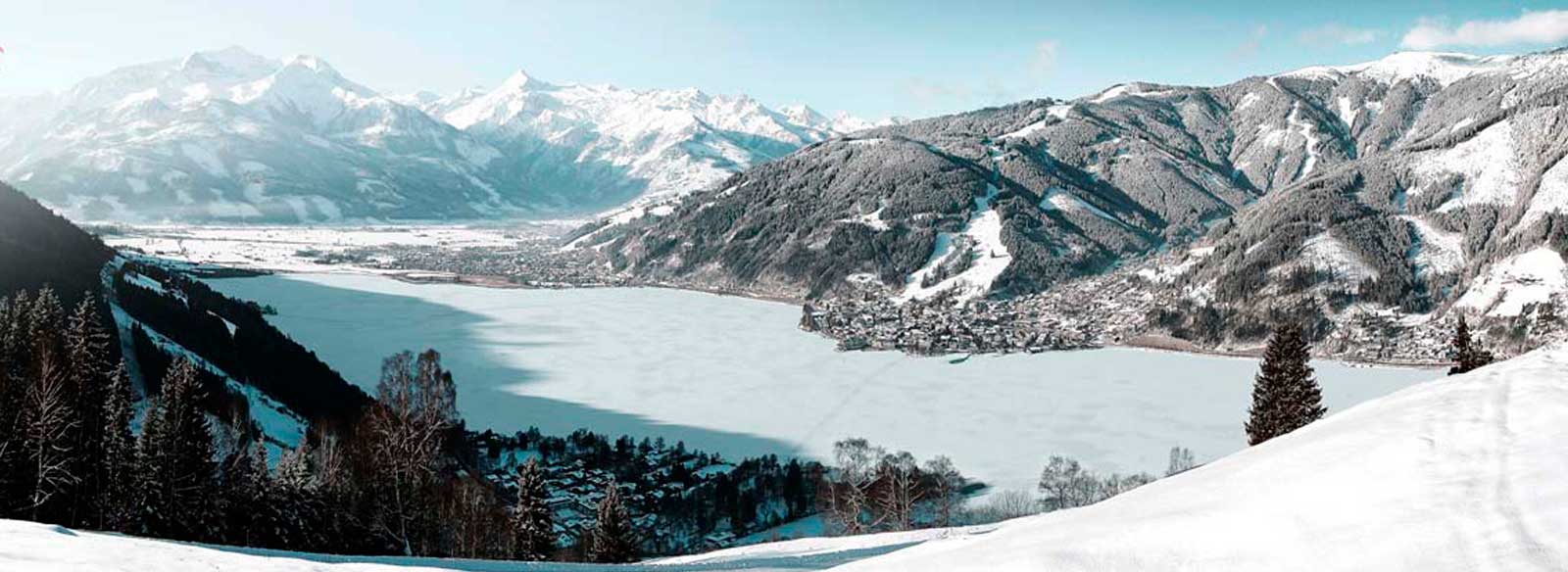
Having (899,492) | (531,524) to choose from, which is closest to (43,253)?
(531,524)

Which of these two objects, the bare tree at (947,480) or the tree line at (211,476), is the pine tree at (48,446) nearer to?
the tree line at (211,476)

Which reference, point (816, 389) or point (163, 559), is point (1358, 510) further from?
point (816, 389)

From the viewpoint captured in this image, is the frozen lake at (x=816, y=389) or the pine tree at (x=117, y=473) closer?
the pine tree at (x=117, y=473)

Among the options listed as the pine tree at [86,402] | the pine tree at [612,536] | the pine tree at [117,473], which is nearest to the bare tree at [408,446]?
the pine tree at [612,536]

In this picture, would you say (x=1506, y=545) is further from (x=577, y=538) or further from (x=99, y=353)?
(x=577, y=538)

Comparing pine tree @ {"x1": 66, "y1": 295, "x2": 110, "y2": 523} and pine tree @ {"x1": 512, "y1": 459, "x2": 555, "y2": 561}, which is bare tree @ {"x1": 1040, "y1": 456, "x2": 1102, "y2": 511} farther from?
pine tree @ {"x1": 66, "y1": 295, "x2": 110, "y2": 523}

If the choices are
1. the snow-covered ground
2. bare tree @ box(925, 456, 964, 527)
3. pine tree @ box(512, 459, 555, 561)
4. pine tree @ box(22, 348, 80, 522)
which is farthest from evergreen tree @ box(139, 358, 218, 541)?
bare tree @ box(925, 456, 964, 527)

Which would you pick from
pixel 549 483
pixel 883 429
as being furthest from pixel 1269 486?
pixel 883 429
